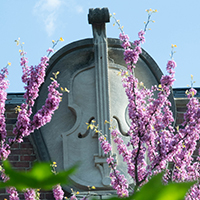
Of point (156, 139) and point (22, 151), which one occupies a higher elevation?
point (22, 151)

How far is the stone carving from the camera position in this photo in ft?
13.7

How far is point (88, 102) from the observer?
4.45 meters

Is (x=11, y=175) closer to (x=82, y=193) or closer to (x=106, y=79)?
(x=82, y=193)

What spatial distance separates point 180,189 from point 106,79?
14.0 feet

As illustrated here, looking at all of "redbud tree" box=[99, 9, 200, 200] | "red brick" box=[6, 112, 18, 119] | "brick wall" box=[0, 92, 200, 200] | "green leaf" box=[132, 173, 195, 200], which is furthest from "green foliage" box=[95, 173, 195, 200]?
"red brick" box=[6, 112, 18, 119]

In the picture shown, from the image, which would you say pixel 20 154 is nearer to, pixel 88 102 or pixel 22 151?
pixel 22 151

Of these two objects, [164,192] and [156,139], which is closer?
[164,192]

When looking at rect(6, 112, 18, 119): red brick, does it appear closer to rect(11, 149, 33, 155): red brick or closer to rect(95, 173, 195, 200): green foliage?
rect(11, 149, 33, 155): red brick

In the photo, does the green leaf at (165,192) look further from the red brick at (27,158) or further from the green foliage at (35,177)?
the red brick at (27,158)

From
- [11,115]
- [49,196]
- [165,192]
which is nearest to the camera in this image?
[165,192]

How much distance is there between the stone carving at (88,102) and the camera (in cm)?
418

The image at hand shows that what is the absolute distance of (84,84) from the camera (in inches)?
177

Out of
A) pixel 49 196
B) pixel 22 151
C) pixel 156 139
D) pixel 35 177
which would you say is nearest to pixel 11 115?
pixel 22 151

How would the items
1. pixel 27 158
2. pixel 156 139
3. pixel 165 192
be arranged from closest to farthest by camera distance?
pixel 165 192, pixel 156 139, pixel 27 158
